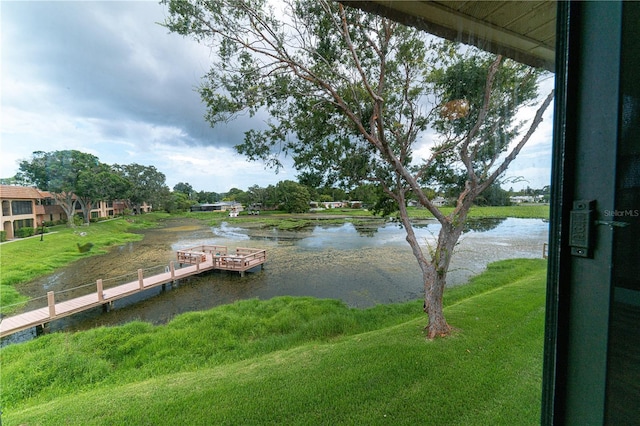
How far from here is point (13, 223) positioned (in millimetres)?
2070

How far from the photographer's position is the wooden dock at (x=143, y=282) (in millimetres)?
3600

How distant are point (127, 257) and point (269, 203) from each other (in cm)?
319

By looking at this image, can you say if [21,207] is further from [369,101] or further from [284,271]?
[284,271]

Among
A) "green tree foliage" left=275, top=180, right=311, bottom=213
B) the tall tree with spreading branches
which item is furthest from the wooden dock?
the tall tree with spreading branches

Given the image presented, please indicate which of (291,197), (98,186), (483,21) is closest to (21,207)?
(98,186)

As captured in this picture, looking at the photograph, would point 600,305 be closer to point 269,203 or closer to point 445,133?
point 445,133

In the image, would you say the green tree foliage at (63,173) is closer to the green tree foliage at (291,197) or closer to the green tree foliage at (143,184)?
the green tree foliage at (143,184)

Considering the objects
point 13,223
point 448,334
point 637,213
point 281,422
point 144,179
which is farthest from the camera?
point 144,179

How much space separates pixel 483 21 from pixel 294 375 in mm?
2593

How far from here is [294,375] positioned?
6.27ft

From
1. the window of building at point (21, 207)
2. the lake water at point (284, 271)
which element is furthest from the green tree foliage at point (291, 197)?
the window of building at point (21, 207)

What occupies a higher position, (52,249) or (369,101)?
(369,101)

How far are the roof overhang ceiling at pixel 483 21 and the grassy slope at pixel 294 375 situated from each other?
3.10 ft

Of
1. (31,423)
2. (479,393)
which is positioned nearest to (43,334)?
(31,423)
